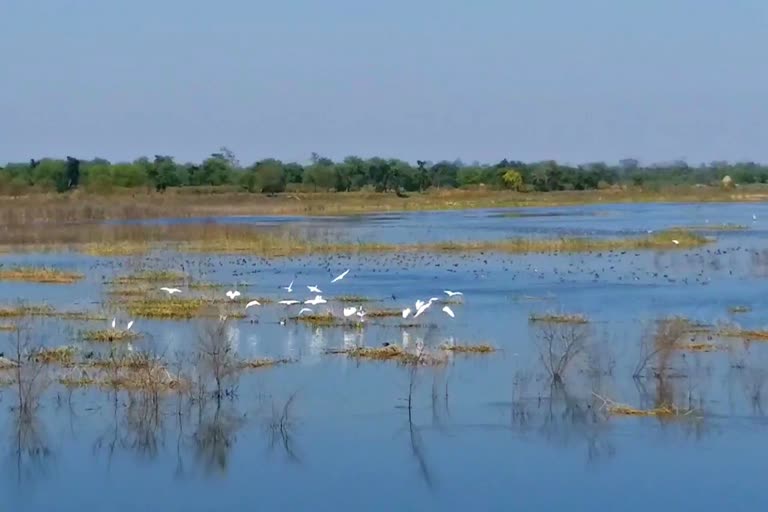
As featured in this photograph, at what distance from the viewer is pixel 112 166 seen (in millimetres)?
80750

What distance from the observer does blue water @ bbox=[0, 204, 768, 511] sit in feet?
36.5

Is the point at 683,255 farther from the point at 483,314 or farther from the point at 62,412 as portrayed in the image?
the point at 62,412

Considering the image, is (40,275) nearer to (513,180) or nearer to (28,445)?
(28,445)

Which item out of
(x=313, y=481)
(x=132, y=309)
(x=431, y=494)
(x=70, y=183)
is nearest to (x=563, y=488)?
Result: (x=431, y=494)

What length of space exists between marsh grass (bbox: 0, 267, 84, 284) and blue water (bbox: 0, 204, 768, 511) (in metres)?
5.60

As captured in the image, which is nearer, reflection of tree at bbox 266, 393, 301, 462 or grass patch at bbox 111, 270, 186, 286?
reflection of tree at bbox 266, 393, 301, 462

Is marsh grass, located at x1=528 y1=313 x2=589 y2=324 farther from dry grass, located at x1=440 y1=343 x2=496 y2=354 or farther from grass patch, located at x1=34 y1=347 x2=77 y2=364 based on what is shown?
grass patch, located at x1=34 y1=347 x2=77 y2=364

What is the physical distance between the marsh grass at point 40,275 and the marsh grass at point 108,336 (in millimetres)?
8512

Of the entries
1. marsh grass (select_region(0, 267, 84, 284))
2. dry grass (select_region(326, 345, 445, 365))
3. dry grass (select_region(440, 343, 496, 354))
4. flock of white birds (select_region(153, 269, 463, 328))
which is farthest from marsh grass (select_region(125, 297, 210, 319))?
marsh grass (select_region(0, 267, 84, 284))

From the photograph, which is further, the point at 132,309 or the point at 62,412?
the point at 132,309

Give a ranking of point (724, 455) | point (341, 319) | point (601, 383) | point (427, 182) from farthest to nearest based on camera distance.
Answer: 1. point (427, 182)
2. point (341, 319)
3. point (601, 383)
4. point (724, 455)

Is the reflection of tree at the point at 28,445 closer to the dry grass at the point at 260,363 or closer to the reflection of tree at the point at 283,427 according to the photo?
the reflection of tree at the point at 283,427

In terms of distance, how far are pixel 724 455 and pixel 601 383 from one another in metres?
2.81

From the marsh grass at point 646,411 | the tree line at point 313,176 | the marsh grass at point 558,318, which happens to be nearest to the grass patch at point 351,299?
the marsh grass at point 558,318
